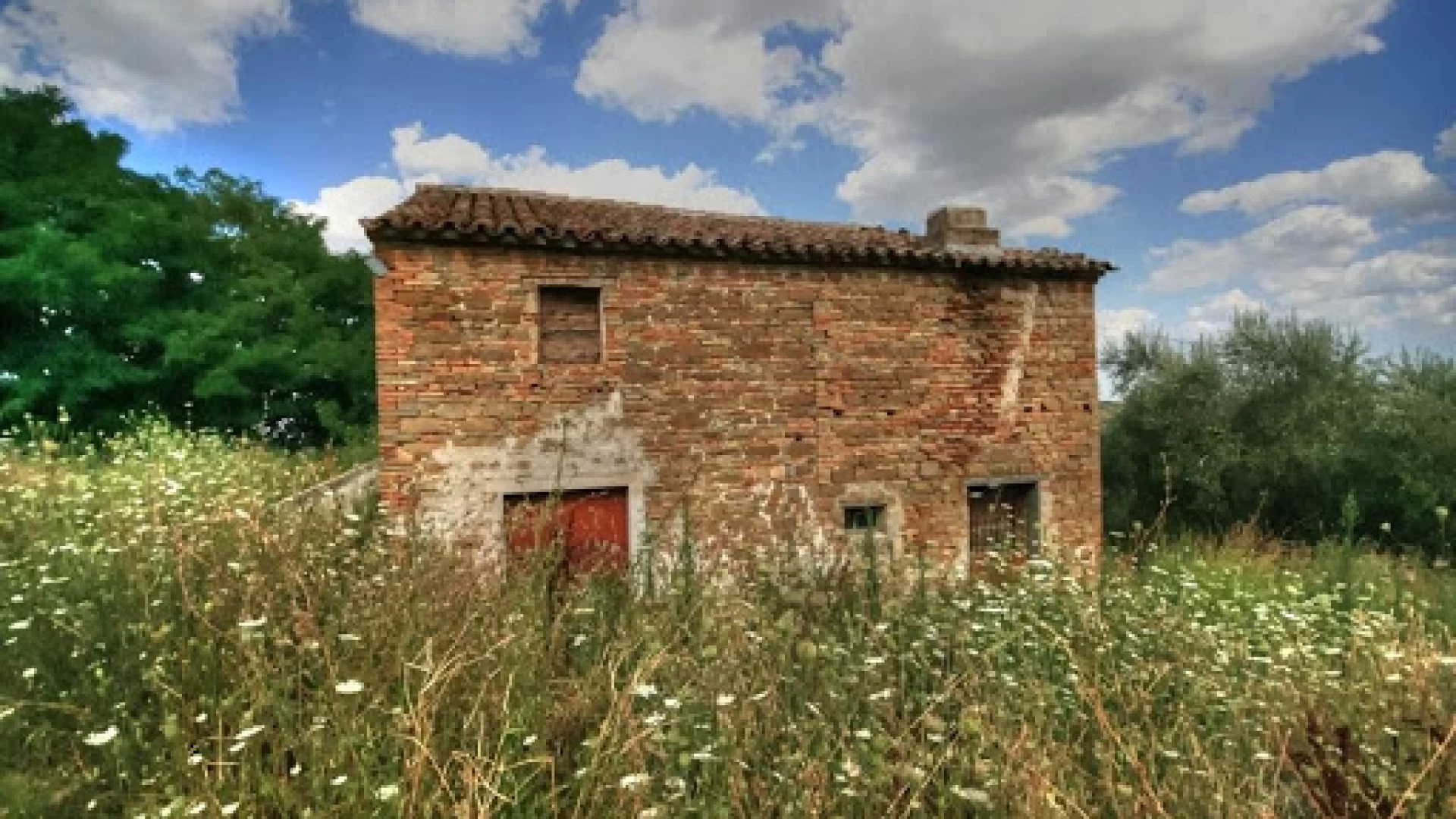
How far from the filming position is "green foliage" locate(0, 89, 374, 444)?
14.3m

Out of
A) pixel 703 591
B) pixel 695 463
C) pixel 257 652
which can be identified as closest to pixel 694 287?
pixel 695 463

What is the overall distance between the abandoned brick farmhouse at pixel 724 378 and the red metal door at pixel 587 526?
0.09 ft

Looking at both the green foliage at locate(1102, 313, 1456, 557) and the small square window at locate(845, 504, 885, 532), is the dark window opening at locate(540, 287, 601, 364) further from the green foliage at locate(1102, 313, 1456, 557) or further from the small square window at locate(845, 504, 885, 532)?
the green foliage at locate(1102, 313, 1456, 557)

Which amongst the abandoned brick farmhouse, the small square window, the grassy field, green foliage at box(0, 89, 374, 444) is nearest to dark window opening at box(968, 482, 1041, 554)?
the abandoned brick farmhouse

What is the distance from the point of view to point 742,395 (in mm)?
8383

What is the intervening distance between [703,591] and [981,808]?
2.16m

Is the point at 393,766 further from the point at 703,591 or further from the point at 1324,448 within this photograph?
the point at 1324,448

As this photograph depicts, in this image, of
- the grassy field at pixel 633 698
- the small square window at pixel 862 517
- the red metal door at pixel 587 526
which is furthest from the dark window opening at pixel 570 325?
the small square window at pixel 862 517

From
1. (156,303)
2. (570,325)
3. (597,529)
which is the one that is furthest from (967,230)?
(156,303)

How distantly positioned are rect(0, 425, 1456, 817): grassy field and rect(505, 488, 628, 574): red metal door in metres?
2.80

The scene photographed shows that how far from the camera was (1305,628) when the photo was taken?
13.4 feet

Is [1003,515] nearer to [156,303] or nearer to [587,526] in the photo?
[587,526]

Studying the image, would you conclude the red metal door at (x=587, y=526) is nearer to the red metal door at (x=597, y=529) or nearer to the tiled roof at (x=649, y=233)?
the red metal door at (x=597, y=529)

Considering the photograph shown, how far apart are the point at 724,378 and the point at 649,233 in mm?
1957
